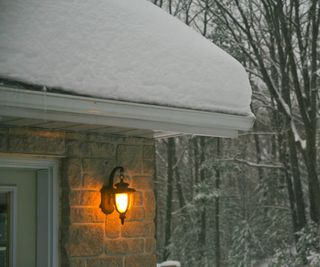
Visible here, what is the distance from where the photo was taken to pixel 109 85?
411 centimetres

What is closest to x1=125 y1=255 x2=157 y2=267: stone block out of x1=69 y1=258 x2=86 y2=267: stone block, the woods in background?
x1=69 y1=258 x2=86 y2=267: stone block

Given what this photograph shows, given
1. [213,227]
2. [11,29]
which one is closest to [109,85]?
[11,29]

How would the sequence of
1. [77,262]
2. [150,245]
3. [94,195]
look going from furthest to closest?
[150,245] < [94,195] < [77,262]

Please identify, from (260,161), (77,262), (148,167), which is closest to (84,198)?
(77,262)

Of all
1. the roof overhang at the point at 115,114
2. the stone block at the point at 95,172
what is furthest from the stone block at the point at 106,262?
the roof overhang at the point at 115,114

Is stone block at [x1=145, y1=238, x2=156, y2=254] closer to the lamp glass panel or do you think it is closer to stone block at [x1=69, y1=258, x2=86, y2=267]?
the lamp glass panel

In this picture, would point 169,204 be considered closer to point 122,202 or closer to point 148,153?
point 148,153

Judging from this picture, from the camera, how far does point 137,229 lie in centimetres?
518

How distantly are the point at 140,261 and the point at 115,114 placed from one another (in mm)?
1658

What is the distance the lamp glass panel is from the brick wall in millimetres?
150

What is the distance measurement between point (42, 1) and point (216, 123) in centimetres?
157

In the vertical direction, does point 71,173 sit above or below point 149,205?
above

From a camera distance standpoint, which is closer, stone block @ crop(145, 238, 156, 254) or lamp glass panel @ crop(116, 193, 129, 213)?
lamp glass panel @ crop(116, 193, 129, 213)

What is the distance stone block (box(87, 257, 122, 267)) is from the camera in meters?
4.85
